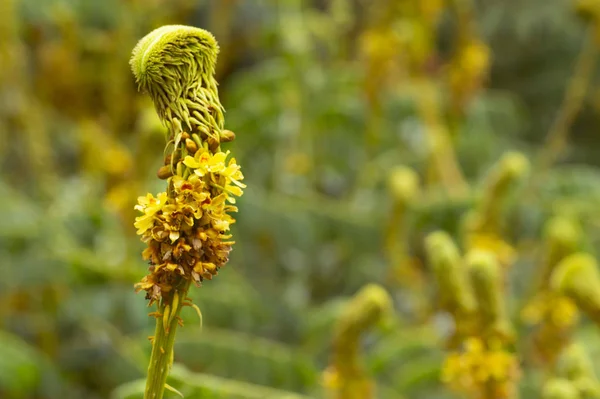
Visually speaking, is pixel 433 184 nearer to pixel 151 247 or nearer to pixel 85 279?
pixel 85 279

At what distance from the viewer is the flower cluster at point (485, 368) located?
0.92 metres

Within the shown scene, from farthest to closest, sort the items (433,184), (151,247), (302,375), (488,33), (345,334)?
1. (488,33)
2. (433,184)
3. (302,375)
4. (345,334)
5. (151,247)

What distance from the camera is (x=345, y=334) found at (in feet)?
3.15

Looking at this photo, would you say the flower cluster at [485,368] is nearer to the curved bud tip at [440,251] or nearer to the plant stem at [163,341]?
the curved bud tip at [440,251]

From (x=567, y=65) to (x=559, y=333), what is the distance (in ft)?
9.76

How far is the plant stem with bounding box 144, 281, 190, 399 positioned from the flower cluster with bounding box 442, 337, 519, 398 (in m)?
0.49

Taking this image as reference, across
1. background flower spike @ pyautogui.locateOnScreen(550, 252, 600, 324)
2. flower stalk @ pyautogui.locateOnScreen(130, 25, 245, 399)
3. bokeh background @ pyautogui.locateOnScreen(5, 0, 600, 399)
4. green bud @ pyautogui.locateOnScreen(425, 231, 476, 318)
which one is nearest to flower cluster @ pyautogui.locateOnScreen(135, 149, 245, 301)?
flower stalk @ pyautogui.locateOnScreen(130, 25, 245, 399)

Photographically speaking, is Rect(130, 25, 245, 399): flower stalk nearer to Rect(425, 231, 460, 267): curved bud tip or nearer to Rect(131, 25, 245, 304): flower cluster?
Rect(131, 25, 245, 304): flower cluster

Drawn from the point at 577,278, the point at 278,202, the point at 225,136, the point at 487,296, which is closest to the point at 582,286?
the point at 577,278

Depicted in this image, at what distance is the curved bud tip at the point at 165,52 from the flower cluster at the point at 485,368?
536 mm

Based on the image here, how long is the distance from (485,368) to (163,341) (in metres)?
0.51

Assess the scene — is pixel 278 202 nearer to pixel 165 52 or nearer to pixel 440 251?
pixel 440 251

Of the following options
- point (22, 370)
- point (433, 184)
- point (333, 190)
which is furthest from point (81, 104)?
point (22, 370)

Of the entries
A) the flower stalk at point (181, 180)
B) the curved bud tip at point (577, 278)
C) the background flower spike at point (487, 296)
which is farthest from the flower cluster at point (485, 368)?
the flower stalk at point (181, 180)
